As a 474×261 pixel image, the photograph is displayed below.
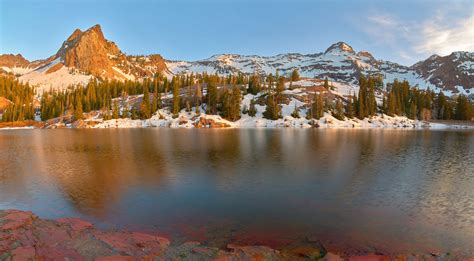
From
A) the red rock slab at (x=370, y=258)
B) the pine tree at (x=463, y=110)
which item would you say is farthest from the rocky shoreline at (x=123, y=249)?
the pine tree at (x=463, y=110)

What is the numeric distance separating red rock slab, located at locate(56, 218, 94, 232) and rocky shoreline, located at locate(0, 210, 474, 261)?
349mm

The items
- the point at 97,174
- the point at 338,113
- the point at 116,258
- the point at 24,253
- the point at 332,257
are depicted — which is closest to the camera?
the point at 116,258

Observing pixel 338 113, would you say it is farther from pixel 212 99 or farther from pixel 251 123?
pixel 212 99

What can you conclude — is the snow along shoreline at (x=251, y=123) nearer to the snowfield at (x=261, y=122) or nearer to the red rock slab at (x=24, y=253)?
the snowfield at (x=261, y=122)

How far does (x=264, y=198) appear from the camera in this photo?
24625 millimetres

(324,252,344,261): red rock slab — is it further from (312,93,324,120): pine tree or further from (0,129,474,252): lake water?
(312,93,324,120): pine tree

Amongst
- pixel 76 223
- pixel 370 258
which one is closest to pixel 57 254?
pixel 76 223

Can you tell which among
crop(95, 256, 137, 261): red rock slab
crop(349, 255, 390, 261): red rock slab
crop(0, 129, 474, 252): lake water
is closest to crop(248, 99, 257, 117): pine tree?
crop(0, 129, 474, 252): lake water

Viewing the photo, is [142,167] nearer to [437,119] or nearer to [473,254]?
[473,254]

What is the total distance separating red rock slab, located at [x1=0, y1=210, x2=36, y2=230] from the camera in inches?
672

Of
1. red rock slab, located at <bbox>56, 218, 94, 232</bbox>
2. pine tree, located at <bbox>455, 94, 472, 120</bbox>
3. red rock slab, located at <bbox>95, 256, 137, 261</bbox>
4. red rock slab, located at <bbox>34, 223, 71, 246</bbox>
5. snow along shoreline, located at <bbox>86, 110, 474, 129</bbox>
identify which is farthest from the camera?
pine tree, located at <bbox>455, 94, 472, 120</bbox>

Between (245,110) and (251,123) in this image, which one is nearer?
(251,123)

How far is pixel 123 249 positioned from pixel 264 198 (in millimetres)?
12655

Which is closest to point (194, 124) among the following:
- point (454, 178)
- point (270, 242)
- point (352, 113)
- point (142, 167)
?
point (352, 113)
